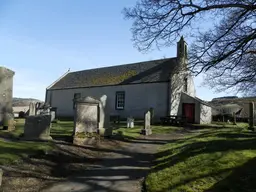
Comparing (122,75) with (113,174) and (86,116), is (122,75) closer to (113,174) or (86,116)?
(86,116)

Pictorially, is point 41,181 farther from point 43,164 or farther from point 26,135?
point 26,135

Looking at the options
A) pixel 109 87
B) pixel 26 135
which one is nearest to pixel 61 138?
pixel 26 135

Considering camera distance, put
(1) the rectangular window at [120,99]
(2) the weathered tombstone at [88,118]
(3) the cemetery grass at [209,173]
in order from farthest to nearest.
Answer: (1) the rectangular window at [120,99] < (2) the weathered tombstone at [88,118] < (3) the cemetery grass at [209,173]

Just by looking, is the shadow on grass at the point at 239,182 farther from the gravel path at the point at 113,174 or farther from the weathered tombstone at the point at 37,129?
the weathered tombstone at the point at 37,129

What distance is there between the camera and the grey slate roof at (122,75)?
27.1 meters

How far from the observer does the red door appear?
87.2ft

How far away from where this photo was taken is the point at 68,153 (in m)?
8.89

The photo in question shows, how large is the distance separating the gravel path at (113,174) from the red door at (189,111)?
17.6m

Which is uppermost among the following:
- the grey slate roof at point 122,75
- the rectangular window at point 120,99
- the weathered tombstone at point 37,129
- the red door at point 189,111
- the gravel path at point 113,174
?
the grey slate roof at point 122,75

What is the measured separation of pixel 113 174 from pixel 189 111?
857 inches

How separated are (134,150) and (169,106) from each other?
15147 millimetres

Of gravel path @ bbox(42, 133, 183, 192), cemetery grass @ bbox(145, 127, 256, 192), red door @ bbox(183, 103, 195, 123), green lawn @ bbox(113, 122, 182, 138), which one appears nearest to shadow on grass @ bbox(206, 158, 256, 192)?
cemetery grass @ bbox(145, 127, 256, 192)


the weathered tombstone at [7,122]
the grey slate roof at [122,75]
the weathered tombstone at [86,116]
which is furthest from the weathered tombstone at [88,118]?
the grey slate roof at [122,75]

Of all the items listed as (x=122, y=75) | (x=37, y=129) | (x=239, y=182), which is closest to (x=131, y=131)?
(x=37, y=129)
